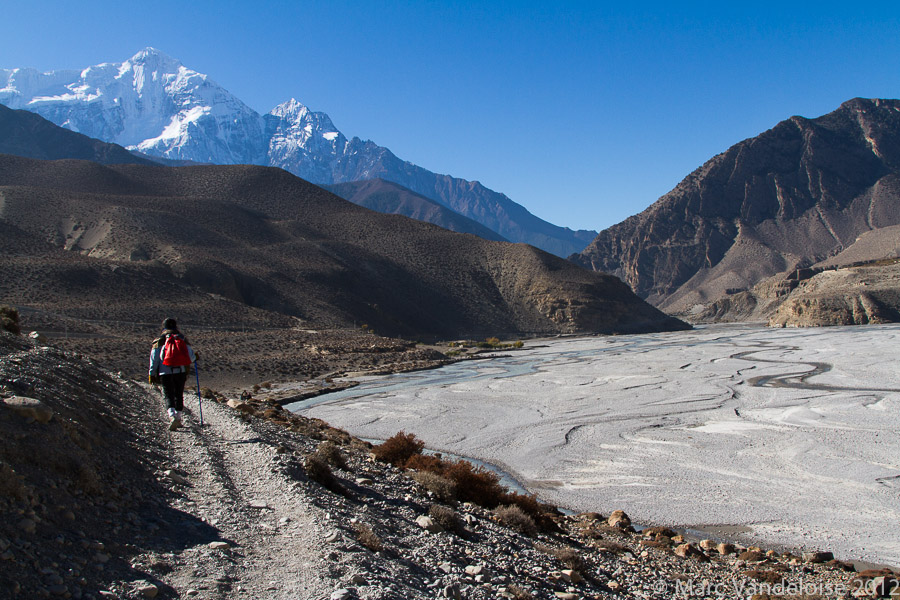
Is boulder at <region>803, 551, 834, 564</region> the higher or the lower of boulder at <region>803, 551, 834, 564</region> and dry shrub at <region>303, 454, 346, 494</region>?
the lower

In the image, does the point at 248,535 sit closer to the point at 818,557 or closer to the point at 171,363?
the point at 171,363

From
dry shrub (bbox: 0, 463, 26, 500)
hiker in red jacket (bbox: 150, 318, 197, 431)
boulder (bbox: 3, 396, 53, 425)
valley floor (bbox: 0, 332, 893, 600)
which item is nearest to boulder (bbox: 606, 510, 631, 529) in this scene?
valley floor (bbox: 0, 332, 893, 600)

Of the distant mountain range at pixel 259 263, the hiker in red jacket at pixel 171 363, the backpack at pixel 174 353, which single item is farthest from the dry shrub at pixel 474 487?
the distant mountain range at pixel 259 263

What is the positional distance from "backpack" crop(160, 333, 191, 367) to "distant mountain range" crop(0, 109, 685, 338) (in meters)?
44.8

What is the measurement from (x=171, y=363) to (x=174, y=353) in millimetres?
190

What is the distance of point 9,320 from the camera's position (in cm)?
1891

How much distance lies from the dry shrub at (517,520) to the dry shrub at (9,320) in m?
15.7

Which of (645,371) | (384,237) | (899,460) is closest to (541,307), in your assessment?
(384,237)

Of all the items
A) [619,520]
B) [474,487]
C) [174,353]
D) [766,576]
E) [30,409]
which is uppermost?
[174,353]

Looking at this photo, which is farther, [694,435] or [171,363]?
[694,435]

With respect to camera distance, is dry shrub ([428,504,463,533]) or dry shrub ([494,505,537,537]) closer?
dry shrub ([428,504,463,533])

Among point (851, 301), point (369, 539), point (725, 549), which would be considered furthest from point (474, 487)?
point (851, 301)

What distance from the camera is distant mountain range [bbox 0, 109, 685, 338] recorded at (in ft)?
198

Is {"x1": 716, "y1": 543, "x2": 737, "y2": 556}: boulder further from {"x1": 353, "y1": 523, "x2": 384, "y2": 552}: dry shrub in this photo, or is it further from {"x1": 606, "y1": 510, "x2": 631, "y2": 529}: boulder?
{"x1": 353, "y1": 523, "x2": 384, "y2": 552}: dry shrub
